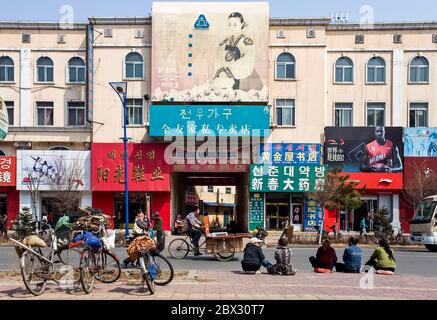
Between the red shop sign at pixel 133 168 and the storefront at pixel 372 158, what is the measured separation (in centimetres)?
1068

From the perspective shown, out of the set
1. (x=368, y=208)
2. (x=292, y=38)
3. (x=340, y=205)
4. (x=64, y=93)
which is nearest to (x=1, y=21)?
(x=64, y=93)

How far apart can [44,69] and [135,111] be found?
6780mm

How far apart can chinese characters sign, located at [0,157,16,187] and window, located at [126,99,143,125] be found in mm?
8010

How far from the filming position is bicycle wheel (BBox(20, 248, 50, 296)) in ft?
30.2

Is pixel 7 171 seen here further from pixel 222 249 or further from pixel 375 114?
pixel 375 114

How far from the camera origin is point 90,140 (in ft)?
114

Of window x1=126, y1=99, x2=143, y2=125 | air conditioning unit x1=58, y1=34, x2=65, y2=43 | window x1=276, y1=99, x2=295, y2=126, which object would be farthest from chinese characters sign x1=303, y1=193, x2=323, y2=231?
air conditioning unit x1=58, y1=34, x2=65, y2=43

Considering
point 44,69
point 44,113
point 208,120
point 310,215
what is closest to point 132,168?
point 208,120

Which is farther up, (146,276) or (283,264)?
(146,276)

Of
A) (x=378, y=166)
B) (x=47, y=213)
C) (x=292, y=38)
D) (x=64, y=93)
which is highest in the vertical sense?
(x=292, y=38)

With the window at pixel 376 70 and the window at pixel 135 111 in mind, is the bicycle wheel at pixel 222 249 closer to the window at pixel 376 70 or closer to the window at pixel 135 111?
the window at pixel 135 111

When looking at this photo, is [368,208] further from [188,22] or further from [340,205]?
[188,22]

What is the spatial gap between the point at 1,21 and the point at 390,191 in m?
27.6

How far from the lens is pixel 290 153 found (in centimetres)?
3394
